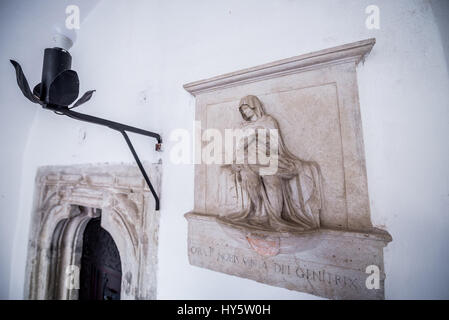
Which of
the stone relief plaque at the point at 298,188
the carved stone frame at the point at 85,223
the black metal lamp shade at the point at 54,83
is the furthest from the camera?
the carved stone frame at the point at 85,223

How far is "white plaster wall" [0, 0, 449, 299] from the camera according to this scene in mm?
1043

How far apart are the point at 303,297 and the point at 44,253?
334 centimetres

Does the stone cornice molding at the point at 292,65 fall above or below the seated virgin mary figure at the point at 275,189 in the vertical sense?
above

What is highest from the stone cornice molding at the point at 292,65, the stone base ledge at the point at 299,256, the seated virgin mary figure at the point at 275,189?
the stone cornice molding at the point at 292,65

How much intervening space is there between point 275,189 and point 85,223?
114 inches

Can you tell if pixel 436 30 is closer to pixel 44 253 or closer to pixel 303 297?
pixel 303 297

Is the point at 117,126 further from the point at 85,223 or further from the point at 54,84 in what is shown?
the point at 85,223

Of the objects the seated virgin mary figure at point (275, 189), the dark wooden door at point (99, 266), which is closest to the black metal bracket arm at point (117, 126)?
the seated virgin mary figure at point (275, 189)

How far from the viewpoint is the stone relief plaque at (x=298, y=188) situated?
3.59 ft

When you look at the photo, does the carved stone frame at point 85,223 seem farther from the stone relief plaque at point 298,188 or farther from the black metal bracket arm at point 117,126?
the stone relief plaque at point 298,188

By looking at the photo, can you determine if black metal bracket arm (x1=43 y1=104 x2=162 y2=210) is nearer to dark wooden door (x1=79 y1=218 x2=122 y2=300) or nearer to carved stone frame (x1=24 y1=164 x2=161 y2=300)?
carved stone frame (x1=24 y1=164 x2=161 y2=300)

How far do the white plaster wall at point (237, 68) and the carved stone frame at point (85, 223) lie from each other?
0.49 ft

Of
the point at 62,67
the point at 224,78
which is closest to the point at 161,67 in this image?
the point at 224,78

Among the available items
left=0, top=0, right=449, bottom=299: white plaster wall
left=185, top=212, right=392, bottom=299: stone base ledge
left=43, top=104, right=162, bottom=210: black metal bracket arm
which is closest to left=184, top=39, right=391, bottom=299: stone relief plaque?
left=185, top=212, right=392, bottom=299: stone base ledge
